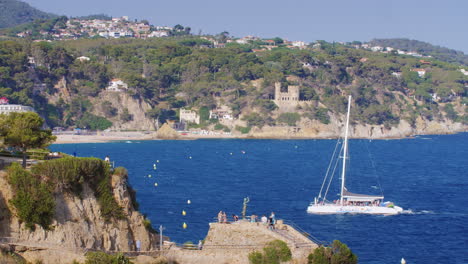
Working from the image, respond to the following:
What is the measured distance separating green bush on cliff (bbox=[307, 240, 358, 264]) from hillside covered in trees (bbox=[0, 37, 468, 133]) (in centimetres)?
10106

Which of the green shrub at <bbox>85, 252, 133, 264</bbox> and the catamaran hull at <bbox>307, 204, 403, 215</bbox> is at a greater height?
the green shrub at <bbox>85, 252, 133, 264</bbox>

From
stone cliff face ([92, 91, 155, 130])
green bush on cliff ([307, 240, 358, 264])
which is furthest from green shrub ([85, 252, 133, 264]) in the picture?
stone cliff face ([92, 91, 155, 130])

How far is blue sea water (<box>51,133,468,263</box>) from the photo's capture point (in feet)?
152

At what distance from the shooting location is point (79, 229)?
964 inches

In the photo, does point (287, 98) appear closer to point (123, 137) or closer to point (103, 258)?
point (123, 137)

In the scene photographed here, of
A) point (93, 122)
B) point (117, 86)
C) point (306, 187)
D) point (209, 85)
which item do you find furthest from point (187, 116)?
point (306, 187)

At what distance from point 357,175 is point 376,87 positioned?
9484cm

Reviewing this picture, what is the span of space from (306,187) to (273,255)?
4437cm

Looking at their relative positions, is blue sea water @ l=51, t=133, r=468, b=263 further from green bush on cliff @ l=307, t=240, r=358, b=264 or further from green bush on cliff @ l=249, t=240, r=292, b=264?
green bush on cliff @ l=249, t=240, r=292, b=264

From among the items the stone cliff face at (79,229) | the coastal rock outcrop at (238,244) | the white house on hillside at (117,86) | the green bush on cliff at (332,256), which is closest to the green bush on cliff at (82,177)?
the stone cliff face at (79,229)

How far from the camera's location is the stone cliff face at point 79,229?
2309cm

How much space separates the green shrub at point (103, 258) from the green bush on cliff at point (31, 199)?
2136 millimetres

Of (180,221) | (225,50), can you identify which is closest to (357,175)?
(180,221)

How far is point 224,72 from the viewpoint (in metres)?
157
